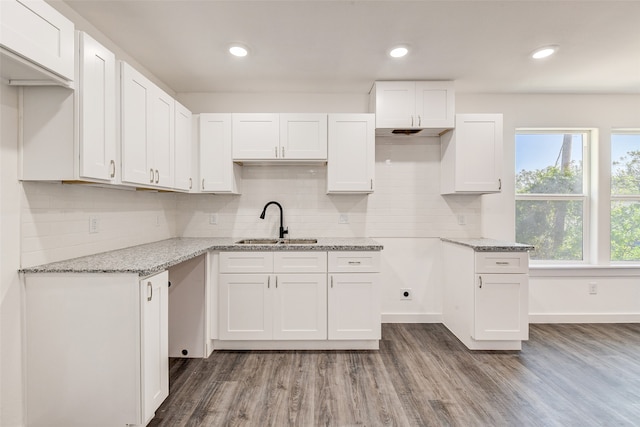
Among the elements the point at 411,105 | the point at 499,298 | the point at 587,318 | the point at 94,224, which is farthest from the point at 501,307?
the point at 94,224

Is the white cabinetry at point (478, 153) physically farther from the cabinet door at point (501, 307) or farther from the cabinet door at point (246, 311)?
the cabinet door at point (246, 311)

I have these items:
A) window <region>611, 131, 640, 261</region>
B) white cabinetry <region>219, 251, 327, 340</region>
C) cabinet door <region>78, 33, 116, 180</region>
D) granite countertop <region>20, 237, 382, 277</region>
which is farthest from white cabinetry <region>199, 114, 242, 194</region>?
window <region>611, 131, 640, 261</region>

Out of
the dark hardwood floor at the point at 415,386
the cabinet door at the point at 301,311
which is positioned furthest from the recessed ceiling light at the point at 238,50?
the dark hardwood floor at the point at 415,386

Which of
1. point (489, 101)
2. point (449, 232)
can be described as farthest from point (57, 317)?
point (489, 101)

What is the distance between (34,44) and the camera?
1.33m

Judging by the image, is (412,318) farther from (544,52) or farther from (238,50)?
(238,50)

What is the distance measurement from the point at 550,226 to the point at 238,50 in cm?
376

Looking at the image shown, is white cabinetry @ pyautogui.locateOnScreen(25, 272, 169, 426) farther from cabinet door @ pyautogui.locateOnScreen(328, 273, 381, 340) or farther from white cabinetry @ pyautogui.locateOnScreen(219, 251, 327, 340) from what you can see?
cabinet door @ pyautogui.locateOnScreen(328, 273, 381, 340)

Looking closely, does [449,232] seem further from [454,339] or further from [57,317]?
[57,317]

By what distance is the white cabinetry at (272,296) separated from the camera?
8.77 feet

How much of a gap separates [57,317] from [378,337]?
2233mm

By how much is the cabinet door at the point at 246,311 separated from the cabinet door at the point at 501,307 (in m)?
1.83

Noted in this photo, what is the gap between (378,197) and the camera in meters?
3.43

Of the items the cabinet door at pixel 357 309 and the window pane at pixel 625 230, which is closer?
the cabinet door at pixel 357 309
